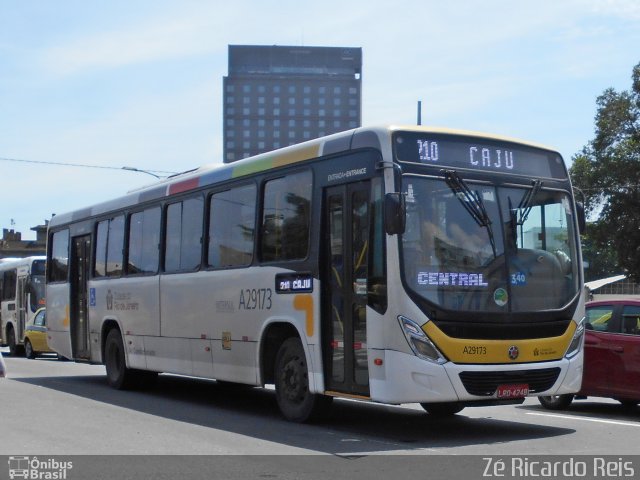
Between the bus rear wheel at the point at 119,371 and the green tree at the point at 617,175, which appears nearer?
the bus rear wheel at the point at 119,371

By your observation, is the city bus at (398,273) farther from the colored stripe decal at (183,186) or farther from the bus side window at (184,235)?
the colored stripe decal at (183,186)

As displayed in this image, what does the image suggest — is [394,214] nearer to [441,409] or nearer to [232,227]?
[441,409]

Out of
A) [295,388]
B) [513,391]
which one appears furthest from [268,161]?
[513,391]

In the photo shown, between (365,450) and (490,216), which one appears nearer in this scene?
(365,450)

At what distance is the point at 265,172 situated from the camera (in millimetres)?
12688

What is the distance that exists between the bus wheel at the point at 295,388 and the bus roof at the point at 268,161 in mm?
2311

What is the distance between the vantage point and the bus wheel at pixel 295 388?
1145cm

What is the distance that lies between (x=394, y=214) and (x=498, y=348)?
74.0 inches

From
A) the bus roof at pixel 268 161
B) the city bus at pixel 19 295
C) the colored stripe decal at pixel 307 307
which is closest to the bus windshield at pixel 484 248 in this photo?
the bus roof at pixel 268 161

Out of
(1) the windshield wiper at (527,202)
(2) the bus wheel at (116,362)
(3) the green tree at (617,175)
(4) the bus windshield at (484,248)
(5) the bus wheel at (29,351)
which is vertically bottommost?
(5) the bus wheel at (29,351)

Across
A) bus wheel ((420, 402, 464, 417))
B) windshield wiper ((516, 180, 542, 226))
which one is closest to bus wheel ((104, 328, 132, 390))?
bus wheel ((420, 402, 464, 417))
